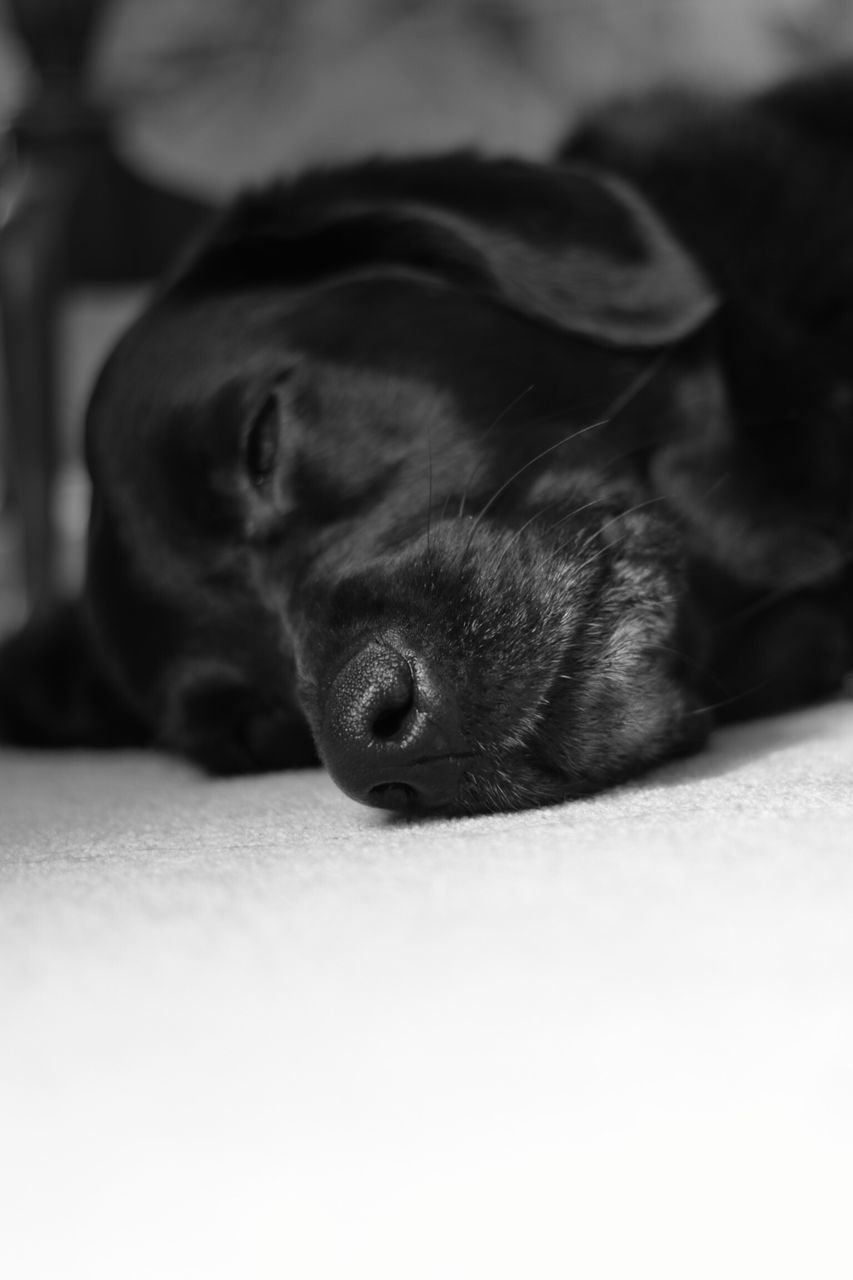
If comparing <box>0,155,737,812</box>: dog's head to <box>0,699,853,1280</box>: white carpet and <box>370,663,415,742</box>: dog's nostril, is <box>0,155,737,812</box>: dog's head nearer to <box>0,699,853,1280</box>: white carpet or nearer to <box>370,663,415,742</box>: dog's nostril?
<box>370,663,415,742</box>: dog's nostril

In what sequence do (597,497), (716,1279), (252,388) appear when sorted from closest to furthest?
(716,1279)
(597,497)
(252,388)

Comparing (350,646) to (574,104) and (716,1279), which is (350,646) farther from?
(574,104)

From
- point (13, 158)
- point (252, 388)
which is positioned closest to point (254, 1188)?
point (252, 388)

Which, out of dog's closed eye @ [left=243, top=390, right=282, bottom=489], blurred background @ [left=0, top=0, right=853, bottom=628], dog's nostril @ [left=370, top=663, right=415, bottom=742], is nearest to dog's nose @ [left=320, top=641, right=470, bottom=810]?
dog's nostril @ [left=370, top=663, right=415, bottom=742]

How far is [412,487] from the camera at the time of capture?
1.13 m

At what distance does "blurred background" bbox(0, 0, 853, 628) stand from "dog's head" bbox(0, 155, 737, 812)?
1.11 metres

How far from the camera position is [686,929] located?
0.57 m

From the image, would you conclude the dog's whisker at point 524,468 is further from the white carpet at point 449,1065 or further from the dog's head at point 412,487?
the white carpet at point 449,1065

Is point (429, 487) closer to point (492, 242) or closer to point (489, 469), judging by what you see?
point (489, 469)

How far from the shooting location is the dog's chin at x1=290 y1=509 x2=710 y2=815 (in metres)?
0.88

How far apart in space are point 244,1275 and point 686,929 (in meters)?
0.23

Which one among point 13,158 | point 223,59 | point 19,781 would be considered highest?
point 223,59

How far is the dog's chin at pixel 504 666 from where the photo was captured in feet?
2.89

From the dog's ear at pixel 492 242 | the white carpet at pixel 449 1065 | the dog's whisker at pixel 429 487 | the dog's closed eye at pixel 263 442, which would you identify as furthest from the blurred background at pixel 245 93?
the white carpet at pixel 449 1065
